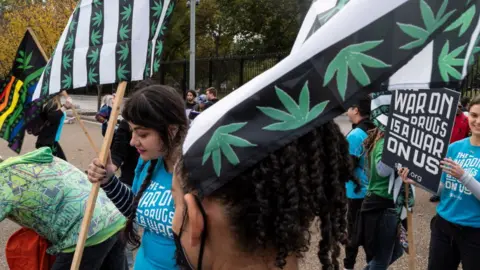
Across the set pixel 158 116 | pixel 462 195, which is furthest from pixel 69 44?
pixel 462 195

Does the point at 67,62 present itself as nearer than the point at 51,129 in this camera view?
Yes

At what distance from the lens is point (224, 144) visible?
1002 mm

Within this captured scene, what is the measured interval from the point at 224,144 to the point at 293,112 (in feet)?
0.50

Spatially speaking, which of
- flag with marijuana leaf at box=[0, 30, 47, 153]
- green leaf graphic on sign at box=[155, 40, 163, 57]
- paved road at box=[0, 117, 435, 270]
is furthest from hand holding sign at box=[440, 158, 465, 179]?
flag with marijuana leaf at box=[0, 30, 47, 153]

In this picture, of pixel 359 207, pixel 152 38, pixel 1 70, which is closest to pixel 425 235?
Answer: pixel 359 207

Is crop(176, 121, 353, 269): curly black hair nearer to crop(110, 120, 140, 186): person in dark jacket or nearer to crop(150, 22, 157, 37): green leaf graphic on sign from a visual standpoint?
crop(150, 22, 157, 37): green leaf graphic on sign

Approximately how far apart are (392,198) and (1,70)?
27.8 meters

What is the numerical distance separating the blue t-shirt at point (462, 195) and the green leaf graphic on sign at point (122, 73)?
2118 millimetres

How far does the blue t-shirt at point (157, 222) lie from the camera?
87.4 inches

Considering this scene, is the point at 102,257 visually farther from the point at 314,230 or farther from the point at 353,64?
the point at 353,64

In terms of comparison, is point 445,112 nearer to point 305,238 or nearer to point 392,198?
point 392,198

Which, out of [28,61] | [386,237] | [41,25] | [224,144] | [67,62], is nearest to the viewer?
[224,144]

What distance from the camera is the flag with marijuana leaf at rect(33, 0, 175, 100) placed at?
2.44 meters

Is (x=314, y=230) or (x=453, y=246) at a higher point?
(x=314, y=230)
